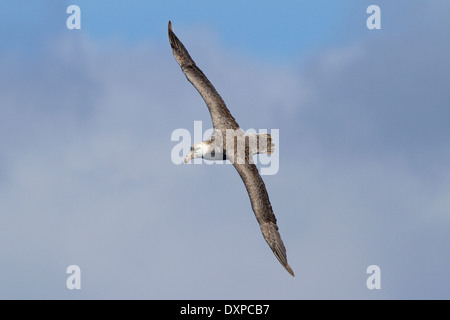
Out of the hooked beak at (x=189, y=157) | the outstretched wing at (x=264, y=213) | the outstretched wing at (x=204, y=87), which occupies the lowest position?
the outstretched wing at (x=264, y=213)

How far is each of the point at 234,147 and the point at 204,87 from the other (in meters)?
2.87

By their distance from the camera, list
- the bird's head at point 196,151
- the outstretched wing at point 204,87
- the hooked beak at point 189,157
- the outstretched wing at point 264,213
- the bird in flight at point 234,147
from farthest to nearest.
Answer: the outstretched wing at point 204,87 < the hooked beak at point 189,157 < the bird's head at point 196,151 < the bird in flight at point 234,147 < the outstretched wing at point 264,213

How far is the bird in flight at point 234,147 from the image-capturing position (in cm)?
2452

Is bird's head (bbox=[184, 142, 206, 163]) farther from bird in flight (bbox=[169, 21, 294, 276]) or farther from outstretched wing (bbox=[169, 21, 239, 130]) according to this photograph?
outstretched wing (bbox=[169, 21, 239, 130])

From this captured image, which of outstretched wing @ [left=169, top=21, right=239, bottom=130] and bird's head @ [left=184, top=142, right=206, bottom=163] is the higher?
outstretched wing @ [left=169, top=21, right=239, bottom=130]

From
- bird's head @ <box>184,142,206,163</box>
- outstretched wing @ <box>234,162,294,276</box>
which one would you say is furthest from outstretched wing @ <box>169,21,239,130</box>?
outstretched wing @ <box>234,162,294,276</box>

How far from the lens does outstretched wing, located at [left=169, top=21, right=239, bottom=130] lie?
26469mm

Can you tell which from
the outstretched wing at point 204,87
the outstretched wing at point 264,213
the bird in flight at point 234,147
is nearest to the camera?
the outstretched wing at point 264,213

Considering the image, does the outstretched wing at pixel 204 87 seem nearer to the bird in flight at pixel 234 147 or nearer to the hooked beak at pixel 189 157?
the bird in flight at pixel 234 147

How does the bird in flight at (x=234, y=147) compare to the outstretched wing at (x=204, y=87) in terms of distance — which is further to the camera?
the outstretched wing at (x=204, y=87)

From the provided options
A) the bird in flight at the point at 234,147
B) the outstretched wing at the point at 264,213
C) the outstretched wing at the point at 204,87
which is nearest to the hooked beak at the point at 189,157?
the bird in flight at the point at 234,147

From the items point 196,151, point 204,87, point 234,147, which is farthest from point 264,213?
point 204,87
